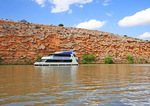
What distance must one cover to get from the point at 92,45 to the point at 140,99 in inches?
1948

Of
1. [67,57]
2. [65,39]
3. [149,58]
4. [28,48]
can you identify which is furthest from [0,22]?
[149,58]

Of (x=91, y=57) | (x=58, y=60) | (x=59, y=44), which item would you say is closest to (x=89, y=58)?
(x=91, y=57)

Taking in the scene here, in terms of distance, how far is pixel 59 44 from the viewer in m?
52.4

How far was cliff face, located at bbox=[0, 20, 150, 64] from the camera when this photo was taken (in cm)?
4850

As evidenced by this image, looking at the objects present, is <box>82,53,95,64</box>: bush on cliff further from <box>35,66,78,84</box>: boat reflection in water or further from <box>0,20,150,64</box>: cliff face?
<box>35,66,78,84</box>: boat reflection in water

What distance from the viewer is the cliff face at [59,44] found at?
159 feet

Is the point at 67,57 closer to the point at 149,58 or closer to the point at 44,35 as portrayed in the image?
the point at 44,35

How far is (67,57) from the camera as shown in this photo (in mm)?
36219

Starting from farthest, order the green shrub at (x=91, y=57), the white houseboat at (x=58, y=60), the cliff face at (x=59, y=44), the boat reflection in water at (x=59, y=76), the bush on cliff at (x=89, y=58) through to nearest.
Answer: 1. the green shrub at (x=91, y=57)
2. the bush on cliff at (x=89, y=58)
3. the cliff face at (x=59, y=44)
4. the white houseboat at (x=58, y=60)
5. the boat reflection in water at (x=59, y=76)

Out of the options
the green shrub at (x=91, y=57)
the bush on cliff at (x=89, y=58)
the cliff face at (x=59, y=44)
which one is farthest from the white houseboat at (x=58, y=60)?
the green shrub at (x=91, y=57)

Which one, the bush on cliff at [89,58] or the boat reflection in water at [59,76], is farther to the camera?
the bush on cliff at [89,58]

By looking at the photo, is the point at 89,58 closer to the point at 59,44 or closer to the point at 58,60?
the point at 59,44

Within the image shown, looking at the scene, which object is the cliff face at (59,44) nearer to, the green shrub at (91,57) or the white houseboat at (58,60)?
the green shrub at (91,57)

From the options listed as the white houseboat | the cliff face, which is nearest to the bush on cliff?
the cliff face
